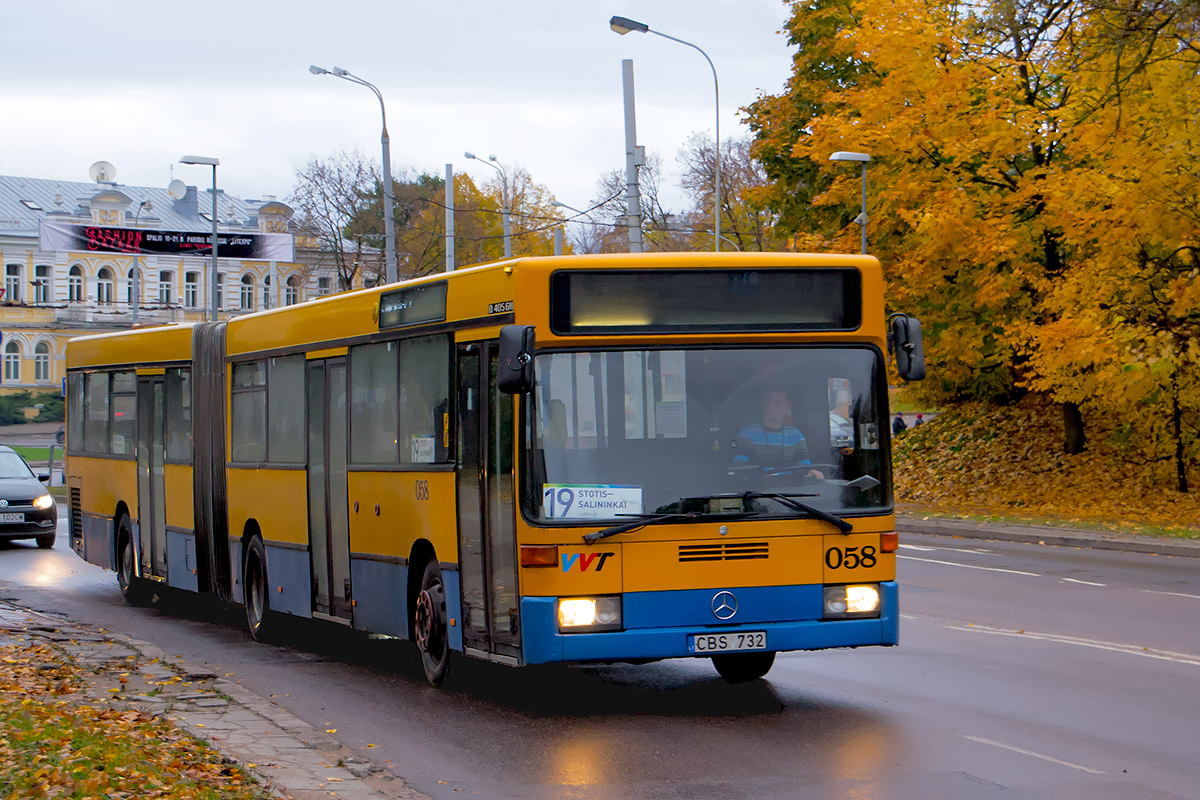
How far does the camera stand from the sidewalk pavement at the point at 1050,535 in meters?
22.7

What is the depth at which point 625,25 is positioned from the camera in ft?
108

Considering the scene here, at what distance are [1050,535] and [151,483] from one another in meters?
14.1

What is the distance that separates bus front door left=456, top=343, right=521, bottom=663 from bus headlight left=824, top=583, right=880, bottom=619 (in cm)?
186

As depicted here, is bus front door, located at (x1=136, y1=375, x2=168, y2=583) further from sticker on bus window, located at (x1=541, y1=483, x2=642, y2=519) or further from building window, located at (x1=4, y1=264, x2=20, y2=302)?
building window, located at (x1=4, y1=264, x2=20, y2=302)

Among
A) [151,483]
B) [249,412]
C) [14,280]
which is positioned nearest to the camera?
[249,412]

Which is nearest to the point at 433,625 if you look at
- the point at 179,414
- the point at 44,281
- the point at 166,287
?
the point at 179,414

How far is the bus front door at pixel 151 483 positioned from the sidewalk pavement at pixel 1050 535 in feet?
44.3

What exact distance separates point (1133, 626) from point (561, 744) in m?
6.60

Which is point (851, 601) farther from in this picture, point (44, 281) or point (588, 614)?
point (44, 281)

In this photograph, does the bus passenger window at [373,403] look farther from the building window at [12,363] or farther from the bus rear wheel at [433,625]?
the building window at [12,363]

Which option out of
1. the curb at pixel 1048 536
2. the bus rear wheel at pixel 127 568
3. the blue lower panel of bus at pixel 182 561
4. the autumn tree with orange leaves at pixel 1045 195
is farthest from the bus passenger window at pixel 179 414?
the curb at pixel 1048 536

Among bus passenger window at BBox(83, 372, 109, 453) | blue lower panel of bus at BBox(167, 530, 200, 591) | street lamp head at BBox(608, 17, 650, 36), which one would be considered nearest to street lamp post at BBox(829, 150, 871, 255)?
street lamp head at BBox(608, 17, 650, 36)

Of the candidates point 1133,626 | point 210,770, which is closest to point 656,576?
point 210,770

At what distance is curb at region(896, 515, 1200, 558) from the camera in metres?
22.6
